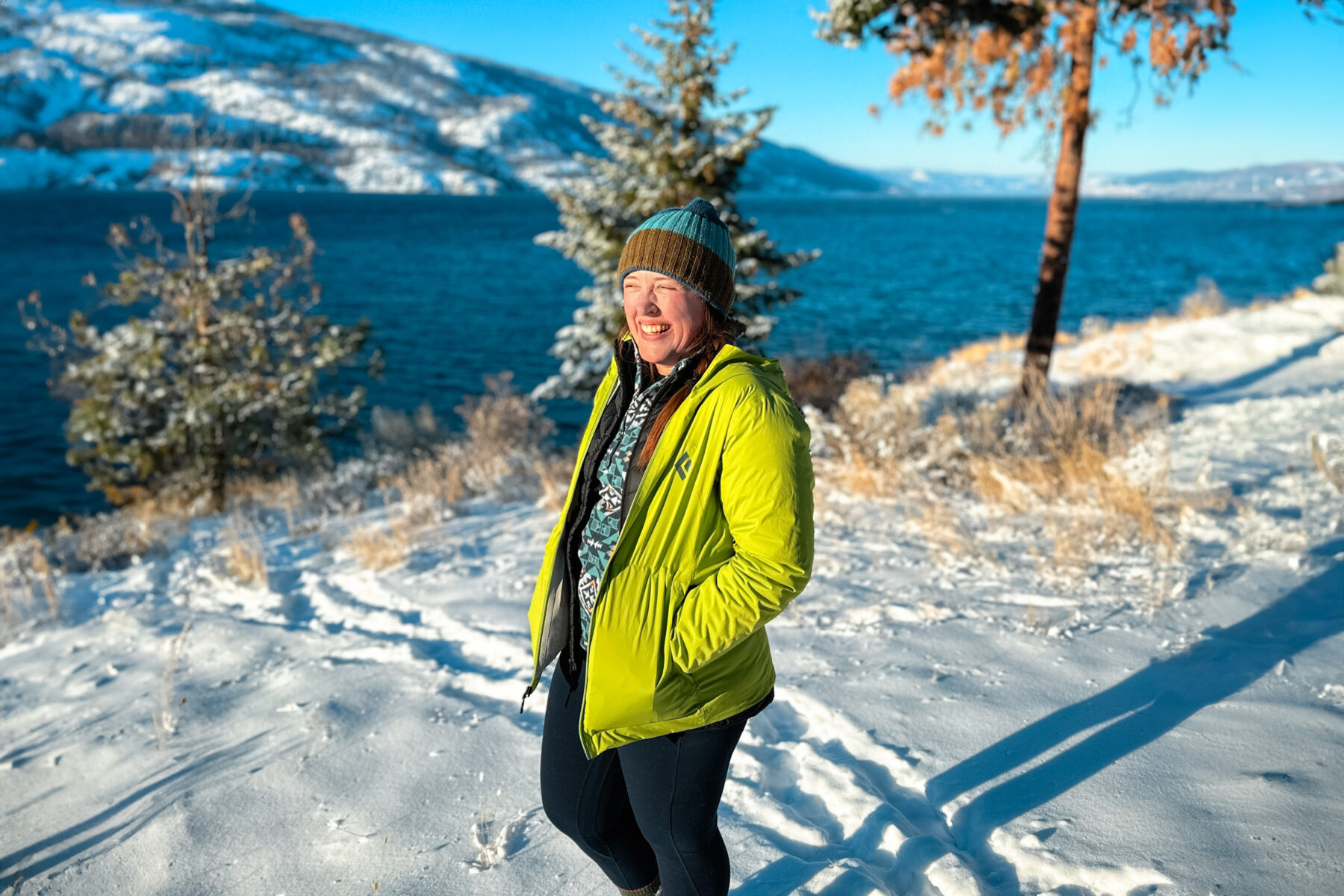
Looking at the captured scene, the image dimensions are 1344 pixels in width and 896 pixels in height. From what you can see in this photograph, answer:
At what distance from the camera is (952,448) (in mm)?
6211

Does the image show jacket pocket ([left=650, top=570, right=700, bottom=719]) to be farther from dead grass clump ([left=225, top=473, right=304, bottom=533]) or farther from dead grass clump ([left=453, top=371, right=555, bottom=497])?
dead grass clump ([left=225, top=473, right=304, bottom=533])

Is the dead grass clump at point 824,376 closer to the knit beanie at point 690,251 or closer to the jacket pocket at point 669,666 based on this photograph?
the knit beanie at point 690,251

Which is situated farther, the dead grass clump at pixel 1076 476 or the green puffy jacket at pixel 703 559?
the dead grass clump at pixel 1076 476

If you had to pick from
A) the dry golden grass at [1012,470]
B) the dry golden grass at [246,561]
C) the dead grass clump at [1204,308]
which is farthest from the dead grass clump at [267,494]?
the dead grass clump at [1204,308]

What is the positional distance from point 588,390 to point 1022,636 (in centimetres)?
640

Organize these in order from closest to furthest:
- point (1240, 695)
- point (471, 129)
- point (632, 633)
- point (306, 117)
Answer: point (632, 633)
point (1240, 695)
point (306, 117)
point (471, 129)

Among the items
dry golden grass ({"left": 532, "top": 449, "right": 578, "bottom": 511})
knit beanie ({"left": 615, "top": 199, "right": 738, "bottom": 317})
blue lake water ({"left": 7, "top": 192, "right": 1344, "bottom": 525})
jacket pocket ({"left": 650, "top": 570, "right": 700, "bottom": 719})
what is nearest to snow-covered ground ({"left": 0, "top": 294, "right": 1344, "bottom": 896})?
jacket pocket ({"left": 650, "top": 570, "right": 700, "bottom": 719})

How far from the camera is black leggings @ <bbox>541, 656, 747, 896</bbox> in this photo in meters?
1.59

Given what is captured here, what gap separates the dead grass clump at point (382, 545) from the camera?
5.29 metres

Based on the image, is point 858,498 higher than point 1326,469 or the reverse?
the reverse

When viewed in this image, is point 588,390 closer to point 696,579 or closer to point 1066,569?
point 1066,569

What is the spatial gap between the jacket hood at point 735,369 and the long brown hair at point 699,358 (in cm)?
4

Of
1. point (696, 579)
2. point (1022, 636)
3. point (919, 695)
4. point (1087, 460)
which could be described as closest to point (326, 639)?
point (919, 695)

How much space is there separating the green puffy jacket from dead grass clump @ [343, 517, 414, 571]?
13.4 feet
